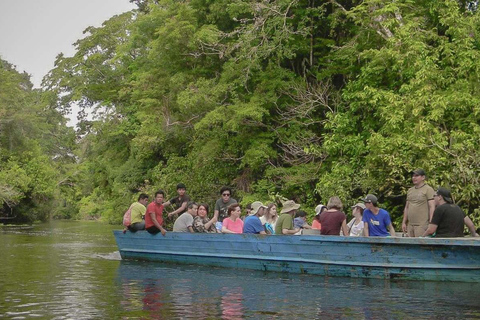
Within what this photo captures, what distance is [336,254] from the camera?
46.9ft

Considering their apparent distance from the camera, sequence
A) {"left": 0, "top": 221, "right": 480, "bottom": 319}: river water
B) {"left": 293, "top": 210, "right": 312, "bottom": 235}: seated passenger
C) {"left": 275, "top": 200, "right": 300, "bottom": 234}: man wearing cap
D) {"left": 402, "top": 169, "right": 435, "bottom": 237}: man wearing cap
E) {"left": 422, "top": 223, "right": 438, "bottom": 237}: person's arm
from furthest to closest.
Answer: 1. {"left": 293, "top": 210, "right": 312, "bottom": 235}: seated passenger
2. {"left": 275, "top": 200, "right": 300, "bottom": 234}: man wearing cap
3. {"left": 402, "top": 169, "right": 435, "bottom": 237}: man wearing cap
4. {"left": 422, "top": 223, "right": 438, "bottom": 237}: person's arm
5. {"left": 0, "top": 221, "right": 480, "bottom": 319}: river water

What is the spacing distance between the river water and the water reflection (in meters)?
0.01

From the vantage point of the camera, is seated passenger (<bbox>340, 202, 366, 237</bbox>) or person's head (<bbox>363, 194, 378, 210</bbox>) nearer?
person's head (<bbox>363, 194, 378, 210</bbox>)

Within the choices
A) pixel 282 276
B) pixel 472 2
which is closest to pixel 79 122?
pixel 472 2

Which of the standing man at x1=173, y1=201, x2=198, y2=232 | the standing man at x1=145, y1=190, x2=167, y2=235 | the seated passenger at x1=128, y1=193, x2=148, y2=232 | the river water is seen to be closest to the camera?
the river water

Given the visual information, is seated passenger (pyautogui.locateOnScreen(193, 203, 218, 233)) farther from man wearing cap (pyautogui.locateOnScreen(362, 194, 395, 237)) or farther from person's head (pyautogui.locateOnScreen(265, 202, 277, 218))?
man wearing cap (pyautogui.locateOnScreen(362, 194, 395, 237))

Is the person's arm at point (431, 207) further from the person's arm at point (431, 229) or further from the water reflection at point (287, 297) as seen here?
the water reflection at point (287, 297)

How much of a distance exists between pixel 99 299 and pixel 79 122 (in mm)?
35225

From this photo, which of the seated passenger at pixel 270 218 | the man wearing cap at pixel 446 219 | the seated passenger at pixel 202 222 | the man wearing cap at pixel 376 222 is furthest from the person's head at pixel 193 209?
the man wearing cap at pixel 446 219

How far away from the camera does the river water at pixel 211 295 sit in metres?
10.3

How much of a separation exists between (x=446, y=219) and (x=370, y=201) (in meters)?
1.40

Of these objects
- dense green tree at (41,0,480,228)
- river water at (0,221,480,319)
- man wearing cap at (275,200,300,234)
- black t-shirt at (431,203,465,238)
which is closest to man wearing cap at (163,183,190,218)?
river water at (0,221,480,319)

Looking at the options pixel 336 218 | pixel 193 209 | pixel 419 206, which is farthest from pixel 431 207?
pixel 193 209

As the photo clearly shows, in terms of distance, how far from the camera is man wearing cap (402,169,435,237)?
1402 centimetres
